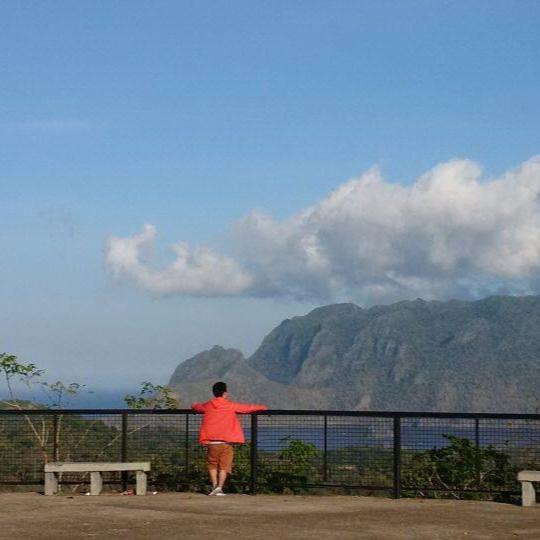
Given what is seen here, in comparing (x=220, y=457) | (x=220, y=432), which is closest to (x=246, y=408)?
(x=220, y=432)

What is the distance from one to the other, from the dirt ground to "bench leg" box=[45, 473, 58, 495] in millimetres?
281

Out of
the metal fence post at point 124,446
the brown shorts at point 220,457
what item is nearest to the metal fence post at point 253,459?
the brown shorts at point 220,457

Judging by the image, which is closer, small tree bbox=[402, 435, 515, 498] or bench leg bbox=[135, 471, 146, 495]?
small tree bbox=[402, 435, 515, 498]

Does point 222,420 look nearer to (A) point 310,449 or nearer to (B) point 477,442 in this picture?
(A) point 310,449

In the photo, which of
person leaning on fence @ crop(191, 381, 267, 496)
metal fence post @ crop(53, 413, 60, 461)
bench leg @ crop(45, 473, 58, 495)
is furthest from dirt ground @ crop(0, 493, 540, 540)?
metal fence post @ crop(53, 413, 60, 461)

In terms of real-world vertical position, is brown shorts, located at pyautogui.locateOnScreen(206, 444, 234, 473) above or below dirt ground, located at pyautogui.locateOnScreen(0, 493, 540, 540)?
above

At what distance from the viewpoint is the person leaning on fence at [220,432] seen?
17547 millimetres

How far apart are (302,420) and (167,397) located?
10.9m

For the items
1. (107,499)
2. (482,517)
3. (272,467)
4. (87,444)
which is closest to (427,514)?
(482,517)

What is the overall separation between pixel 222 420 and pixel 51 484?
2.83 metres

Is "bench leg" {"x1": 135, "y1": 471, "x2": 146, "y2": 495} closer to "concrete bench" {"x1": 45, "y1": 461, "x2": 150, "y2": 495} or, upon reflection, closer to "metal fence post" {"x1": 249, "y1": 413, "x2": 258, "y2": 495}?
"concrete bench" {"x1": 45, "y1": 461, "x2": 150, "y2": 495}

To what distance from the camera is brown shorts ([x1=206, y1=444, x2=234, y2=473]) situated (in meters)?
17.6

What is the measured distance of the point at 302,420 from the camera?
17609 mm

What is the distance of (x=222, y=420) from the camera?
17.5m
